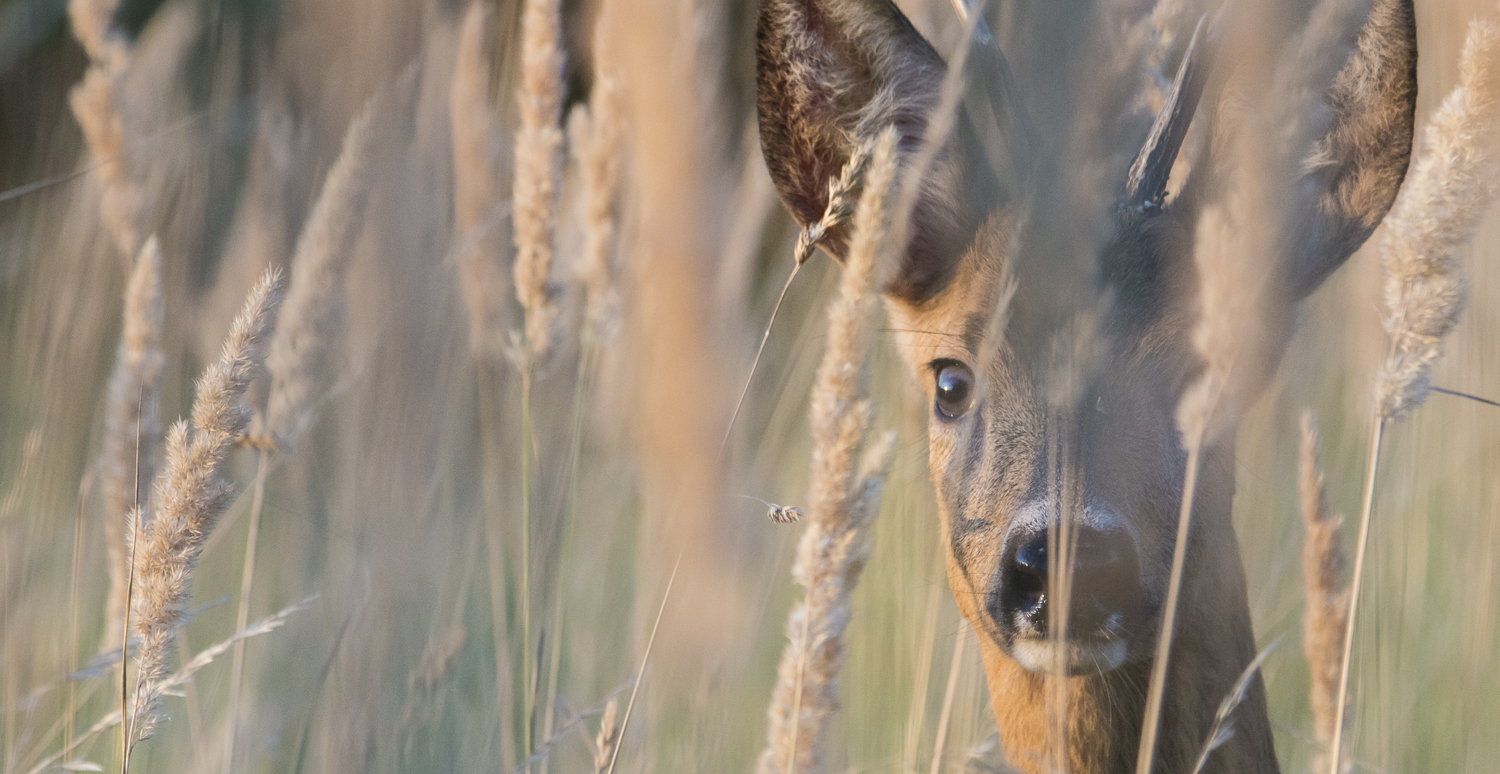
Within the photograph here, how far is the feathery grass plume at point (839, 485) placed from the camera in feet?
3.58

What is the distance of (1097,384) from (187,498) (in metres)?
1.31

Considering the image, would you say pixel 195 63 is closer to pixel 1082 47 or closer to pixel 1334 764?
pixel 1082 47

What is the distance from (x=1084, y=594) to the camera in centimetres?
158

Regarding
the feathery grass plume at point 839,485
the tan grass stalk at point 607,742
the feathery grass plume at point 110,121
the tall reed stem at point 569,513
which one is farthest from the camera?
the tall reed stem at point 569,513

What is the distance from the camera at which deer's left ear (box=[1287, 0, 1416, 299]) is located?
1.65 m

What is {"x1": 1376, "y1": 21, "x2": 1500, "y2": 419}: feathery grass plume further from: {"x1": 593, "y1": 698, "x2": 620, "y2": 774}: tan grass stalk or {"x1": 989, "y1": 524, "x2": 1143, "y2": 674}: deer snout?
{"x1": 593, "y1": 698, "x2": 620, "y2": 774}: tan grass stalk

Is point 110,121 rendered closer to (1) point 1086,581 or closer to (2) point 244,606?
(2) point 244,606

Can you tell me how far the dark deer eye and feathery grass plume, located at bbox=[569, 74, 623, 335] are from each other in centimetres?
63

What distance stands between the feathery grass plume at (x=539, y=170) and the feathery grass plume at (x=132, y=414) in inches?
19.3

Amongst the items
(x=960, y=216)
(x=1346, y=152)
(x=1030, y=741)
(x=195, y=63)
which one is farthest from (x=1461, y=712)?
(x=195, y=63)

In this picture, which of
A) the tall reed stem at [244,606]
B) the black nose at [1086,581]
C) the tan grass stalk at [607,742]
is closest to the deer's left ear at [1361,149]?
the black nose at [1086,581]

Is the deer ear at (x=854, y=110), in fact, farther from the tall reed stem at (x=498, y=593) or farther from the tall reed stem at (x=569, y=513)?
the tall reed stem at (x=498, y=593)

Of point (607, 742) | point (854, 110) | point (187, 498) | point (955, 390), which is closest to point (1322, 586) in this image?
point (955, 390)

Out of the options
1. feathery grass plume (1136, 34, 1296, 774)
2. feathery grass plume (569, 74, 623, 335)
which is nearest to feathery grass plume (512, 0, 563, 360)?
feathery grass plume (569, 74, 623, 335)
